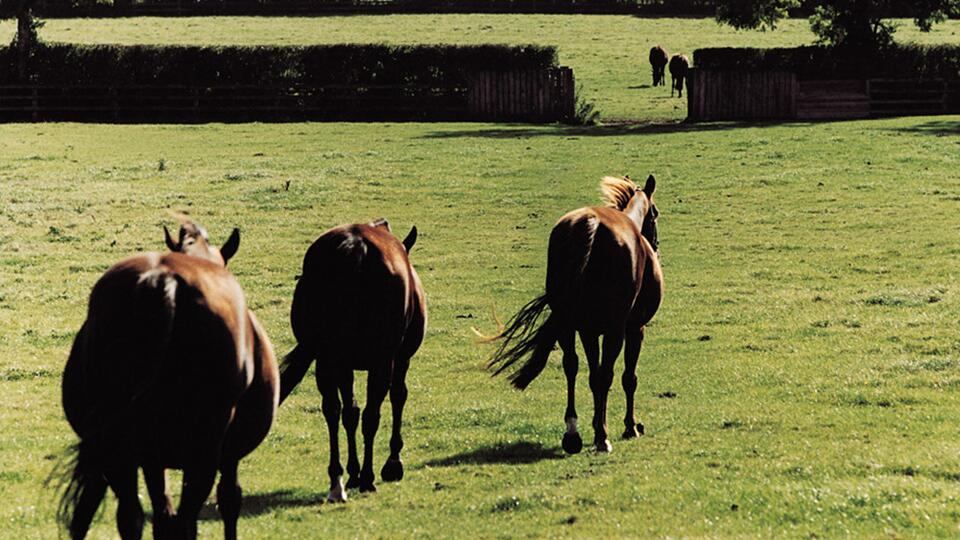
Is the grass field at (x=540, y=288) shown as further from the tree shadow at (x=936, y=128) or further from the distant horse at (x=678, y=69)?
the distant horse at (x=678, y=69)

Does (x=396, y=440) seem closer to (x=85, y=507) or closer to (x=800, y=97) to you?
(x=85, y=507)

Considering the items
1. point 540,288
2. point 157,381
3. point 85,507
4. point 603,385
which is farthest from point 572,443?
point 540,288

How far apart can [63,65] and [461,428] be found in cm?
4455

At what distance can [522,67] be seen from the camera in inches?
2058

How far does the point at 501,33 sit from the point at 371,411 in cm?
6935

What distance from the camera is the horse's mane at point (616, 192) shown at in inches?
515

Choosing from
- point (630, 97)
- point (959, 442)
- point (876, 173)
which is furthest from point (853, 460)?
point (630, 97)

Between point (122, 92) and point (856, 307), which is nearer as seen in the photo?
point (856, 307)

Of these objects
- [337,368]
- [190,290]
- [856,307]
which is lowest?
[856,307]

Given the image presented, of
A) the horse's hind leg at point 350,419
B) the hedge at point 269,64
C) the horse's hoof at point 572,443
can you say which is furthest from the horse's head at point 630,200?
the hedge at point 269,64

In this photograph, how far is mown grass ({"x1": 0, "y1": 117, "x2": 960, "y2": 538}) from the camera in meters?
9.88

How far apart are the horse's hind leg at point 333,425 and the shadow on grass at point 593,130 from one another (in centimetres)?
3382

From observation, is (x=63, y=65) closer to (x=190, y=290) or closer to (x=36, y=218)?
(x=36, y=218)

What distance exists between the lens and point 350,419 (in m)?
10.2
